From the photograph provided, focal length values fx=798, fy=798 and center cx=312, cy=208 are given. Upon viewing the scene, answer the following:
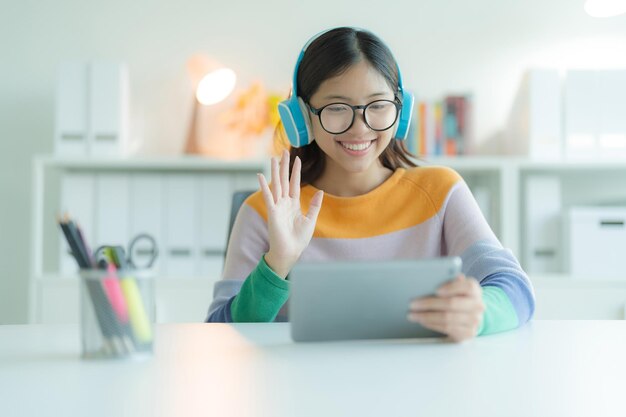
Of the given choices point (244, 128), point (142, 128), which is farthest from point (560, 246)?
point (142, 128)

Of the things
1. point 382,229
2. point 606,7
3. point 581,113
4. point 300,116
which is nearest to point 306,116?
point 300,116

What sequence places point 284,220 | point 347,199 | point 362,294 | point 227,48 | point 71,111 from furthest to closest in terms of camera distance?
point 227,48
point 71,111
point 347,199
point 284,220
point 362,294

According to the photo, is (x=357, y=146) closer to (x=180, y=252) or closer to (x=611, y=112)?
(x=180, y=252)

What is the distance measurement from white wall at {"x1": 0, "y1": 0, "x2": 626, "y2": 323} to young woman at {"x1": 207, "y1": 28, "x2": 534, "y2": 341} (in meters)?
1.39

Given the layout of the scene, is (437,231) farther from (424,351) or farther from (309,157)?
(424,351)

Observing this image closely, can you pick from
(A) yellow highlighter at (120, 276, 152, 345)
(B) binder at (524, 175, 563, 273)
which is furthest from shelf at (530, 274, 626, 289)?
(A) yellow highlighter at (120, 276, 152, 345)

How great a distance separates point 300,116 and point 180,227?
1286mm

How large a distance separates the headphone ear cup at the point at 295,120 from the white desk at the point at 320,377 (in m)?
0.54

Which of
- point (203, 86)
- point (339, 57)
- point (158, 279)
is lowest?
point (158, 279)

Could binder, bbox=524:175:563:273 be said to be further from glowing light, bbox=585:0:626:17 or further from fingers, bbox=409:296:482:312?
fingers, bbox=409:296:482:312

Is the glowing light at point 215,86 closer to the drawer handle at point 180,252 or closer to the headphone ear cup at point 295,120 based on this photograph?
the drawer handle at point 180,252

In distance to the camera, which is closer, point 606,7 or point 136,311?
point 136,311

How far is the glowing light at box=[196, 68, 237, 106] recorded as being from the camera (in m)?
2.70

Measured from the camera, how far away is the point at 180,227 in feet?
8.63
